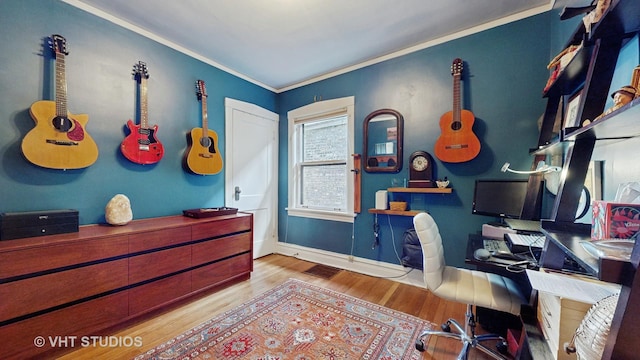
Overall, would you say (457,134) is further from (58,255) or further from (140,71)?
(58,255)

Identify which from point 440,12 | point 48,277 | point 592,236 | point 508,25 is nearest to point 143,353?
point 48,277

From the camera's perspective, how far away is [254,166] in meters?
3.39

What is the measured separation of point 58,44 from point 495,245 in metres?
3.62

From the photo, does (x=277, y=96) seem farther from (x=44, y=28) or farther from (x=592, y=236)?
(x=592, y=236)

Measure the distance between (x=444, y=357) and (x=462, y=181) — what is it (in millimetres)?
1540

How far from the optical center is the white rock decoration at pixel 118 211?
1964 millimetres

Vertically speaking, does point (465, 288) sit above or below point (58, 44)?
below

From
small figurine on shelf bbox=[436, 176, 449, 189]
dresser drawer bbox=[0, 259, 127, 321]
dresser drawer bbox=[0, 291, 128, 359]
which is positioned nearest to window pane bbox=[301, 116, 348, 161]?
small figurine on shelf bbox=[436, 176, 449, 189]

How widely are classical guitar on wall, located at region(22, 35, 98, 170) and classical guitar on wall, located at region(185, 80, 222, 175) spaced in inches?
32.3

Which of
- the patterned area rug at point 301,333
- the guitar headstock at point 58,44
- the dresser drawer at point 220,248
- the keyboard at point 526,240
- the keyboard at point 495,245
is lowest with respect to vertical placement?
the patterned area rug at point 301,333

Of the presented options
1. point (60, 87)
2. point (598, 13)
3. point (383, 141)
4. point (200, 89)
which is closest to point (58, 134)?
point (60, 87)

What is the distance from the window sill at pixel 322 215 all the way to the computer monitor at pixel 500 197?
1408 millimetres

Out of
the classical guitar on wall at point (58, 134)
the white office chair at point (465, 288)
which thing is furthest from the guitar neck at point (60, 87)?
the white office chair at point (465, 288)

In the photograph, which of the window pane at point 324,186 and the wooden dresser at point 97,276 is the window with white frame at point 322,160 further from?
the wooden dresser at point 97,276
